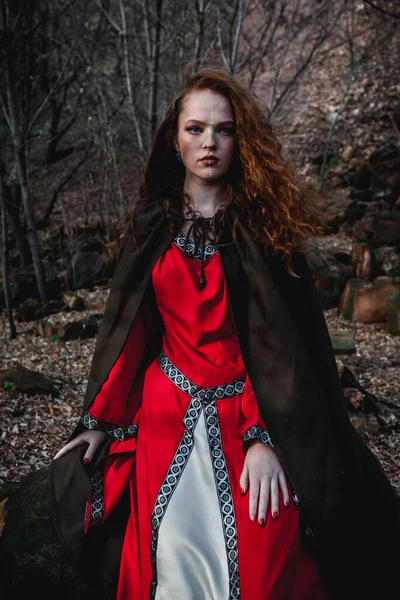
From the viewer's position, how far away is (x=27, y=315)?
6301mm

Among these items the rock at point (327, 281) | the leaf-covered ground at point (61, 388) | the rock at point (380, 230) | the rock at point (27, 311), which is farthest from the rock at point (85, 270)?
the rock at point (380, 230)

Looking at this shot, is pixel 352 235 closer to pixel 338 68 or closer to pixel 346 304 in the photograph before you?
pixel 346 304

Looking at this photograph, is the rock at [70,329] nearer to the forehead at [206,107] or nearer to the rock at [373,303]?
the rock at [373,303]

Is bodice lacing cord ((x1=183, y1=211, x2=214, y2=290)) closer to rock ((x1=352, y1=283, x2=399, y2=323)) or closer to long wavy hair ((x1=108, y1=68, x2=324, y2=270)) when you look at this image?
long wavy hair ((x1=108, y1=68, x2=324, y2=270))

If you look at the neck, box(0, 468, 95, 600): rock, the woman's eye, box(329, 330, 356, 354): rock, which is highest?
the woman's eye

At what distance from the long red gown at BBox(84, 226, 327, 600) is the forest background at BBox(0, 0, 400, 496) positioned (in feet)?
2.68

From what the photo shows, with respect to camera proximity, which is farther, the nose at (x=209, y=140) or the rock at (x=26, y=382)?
the rock at (x=26, y=382)

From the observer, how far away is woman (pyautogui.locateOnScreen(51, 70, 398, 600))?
1482 millimetres

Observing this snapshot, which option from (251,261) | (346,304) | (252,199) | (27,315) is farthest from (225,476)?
(27,315)

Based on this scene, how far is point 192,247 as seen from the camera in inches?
71.7

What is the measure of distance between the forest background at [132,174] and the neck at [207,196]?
458 mm

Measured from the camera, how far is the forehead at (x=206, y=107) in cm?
181

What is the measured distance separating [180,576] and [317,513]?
41cm

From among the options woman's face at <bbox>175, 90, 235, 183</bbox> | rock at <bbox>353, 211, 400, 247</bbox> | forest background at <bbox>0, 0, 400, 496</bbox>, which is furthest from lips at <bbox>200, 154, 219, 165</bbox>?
rock at <bbox>353, 211, 400, 247</bbox>
